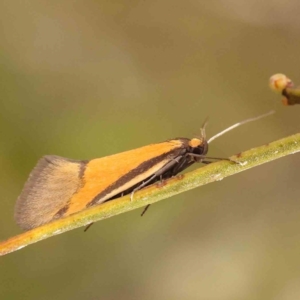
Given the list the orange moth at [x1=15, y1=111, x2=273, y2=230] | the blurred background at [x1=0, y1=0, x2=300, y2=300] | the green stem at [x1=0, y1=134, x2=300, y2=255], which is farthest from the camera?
the blurred background at [x1=0, y1=0, x2=300, y2=300]

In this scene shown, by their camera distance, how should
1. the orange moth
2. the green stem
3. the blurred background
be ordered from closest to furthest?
the green stem → the orange moth → the blurred background

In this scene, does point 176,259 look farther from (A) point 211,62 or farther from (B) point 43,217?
(B) point 43,217

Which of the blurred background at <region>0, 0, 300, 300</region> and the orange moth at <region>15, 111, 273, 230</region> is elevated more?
the blurred background at <region>0, 0, 300, 300</region>

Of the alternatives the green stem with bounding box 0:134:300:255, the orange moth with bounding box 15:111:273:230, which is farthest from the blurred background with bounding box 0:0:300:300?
the green stem with bounding box 0:134:300:255

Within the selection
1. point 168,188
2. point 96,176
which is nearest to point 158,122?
point 96,176

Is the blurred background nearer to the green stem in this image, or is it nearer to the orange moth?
the orange moth
